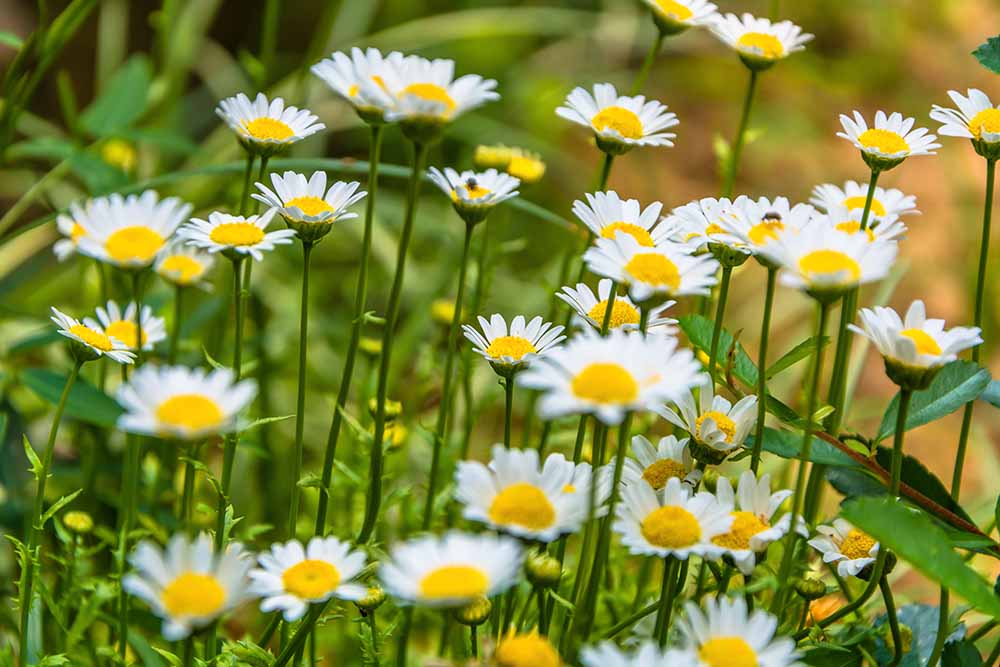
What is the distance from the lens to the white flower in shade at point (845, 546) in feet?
1.70

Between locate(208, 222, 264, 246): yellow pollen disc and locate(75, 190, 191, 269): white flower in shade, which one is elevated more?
locate(208, 222, 264, 246): yellow pollen disc

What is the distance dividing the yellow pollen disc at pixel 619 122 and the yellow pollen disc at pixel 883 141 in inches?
4.6

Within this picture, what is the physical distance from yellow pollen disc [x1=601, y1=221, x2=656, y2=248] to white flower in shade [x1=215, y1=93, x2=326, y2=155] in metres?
0.15

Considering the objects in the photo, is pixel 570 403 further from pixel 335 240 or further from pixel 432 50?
pixel 432 50

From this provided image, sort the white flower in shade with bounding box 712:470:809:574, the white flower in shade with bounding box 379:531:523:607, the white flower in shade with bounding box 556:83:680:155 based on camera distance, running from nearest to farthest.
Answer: the white flower in shade with bounding box 379:531:523:607 → the white flower in shade with bounding box 712:470:809:574 → the white flower in shade with bounding box 556:83:680:155

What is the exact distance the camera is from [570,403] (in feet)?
1.23

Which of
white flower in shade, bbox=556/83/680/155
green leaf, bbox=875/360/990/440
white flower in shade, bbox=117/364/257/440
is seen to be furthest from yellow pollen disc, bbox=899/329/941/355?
white flower in shade, bbox=117/364/257/440

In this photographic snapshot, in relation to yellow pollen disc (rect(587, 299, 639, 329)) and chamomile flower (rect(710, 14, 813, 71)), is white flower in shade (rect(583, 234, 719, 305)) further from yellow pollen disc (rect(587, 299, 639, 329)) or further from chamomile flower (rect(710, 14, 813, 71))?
chamomile flower (rect(710, 14, 813, 71))

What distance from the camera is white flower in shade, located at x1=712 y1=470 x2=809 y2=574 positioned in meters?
0.46

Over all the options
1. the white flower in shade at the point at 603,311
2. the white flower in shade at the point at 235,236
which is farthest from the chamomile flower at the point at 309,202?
the white flower in shade at the point at 603,311

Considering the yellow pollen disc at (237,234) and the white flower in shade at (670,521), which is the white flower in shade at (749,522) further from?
the yellow pollen disc at (237,234)

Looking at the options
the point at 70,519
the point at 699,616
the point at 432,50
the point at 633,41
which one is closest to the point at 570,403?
the point at 699,616

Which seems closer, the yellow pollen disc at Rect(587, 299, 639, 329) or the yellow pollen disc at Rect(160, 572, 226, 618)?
the yellow pollen disc at Rect(160, 572, 226, 618)

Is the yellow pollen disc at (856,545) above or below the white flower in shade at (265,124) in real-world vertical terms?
below
